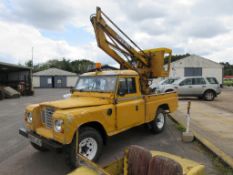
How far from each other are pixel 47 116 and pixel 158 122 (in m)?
3.78

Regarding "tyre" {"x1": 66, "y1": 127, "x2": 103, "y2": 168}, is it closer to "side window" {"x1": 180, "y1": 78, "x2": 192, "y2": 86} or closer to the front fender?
the front fender

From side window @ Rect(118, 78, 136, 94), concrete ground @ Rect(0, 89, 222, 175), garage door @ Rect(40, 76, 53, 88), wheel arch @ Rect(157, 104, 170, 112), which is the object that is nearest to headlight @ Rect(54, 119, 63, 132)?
concrete ground @ Rect(0, 89, 222, 175)

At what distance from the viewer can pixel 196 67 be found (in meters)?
35.8

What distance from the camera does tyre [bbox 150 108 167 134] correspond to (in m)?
6.61

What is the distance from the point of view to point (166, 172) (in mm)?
2352

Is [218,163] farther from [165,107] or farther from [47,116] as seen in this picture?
[47,116]

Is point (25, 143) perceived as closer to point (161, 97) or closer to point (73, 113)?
point (73, 113)

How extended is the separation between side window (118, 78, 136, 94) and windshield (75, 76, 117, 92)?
0.65 ft

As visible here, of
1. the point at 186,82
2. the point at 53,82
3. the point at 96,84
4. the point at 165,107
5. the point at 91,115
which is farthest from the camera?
the point at 53,82

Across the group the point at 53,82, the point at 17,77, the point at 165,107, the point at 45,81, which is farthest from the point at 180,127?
the point at 45,81

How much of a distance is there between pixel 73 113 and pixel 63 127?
323 mm

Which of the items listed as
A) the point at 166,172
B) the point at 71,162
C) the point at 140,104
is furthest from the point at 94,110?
the point at 166,172

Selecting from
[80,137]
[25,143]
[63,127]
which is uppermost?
[63,127]

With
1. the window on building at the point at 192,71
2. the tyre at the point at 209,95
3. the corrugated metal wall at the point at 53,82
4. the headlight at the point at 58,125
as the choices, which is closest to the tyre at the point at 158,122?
the headlight at the point at 58,125
